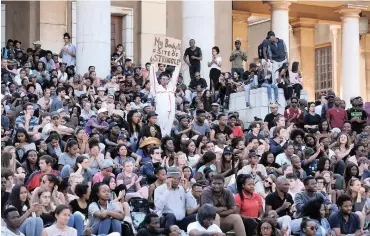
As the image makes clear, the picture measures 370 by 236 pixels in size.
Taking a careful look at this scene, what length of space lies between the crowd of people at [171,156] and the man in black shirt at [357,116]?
2 centimetres

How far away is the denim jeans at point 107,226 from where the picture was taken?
1554 centimetres

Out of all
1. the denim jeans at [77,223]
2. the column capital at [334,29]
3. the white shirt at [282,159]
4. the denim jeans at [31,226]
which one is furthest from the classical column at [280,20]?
the denim jeans at [31,226]

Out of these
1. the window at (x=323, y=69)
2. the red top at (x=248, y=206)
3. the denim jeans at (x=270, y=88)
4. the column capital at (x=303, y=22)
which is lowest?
the red top at (x=248, y=206)

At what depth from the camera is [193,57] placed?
30.5 meters

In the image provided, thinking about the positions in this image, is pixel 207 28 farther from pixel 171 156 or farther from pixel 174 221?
pixel 174 221

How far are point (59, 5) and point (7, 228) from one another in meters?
22.9

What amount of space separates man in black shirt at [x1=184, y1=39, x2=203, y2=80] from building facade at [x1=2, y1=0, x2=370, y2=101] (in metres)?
1.48

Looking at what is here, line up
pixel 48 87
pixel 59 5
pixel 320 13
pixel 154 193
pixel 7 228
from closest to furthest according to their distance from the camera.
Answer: pixel 7 228, pixel 154 193, pixel 48 87, pixel 59 5, pixel 320 13

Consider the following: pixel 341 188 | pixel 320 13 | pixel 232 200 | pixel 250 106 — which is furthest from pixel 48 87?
pixel 320 13

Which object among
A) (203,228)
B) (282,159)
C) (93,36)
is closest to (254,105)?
(93,36)

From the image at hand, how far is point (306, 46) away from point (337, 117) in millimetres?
21963

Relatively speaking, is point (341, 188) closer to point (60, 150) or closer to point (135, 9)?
point (60, 150)

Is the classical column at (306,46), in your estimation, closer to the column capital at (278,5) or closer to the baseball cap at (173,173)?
the column capital at (278,5)

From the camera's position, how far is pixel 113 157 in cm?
2033
